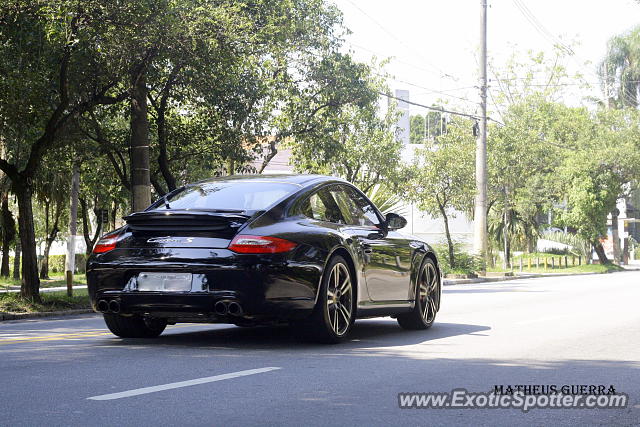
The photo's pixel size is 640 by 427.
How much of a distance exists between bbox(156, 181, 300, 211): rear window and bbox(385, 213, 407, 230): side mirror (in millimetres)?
1525

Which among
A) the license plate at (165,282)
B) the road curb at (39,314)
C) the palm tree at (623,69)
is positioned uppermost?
the palm tree at (623,69)

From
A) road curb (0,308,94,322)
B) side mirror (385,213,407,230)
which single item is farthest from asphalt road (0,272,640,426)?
road curb (0,308,94,322)

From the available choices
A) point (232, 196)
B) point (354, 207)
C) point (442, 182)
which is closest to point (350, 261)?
point (354, 207)

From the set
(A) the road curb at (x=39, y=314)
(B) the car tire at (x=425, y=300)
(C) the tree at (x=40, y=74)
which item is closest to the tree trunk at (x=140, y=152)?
(C) the tree at (x=40, y=74)

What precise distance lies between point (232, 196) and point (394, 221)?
6.81 feet

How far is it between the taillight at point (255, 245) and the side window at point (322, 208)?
31.6 inches

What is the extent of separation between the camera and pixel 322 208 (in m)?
9.52

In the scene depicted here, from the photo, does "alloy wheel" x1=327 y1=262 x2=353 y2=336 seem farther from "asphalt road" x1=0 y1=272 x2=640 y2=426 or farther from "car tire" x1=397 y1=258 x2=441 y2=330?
"car tire" x1=397 y1=258 x2=441 y2=330

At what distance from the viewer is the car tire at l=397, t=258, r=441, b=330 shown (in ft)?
36.3

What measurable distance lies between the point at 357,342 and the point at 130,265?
2386mm

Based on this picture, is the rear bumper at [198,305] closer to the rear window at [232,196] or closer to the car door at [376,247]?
the rear window at [232,196]

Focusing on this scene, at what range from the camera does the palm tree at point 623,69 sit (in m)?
65.9

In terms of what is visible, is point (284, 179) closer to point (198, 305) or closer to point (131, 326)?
point (198, 305)

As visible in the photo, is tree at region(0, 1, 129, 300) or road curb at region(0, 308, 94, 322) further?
road curb at region(0, 308, 94, 322)
